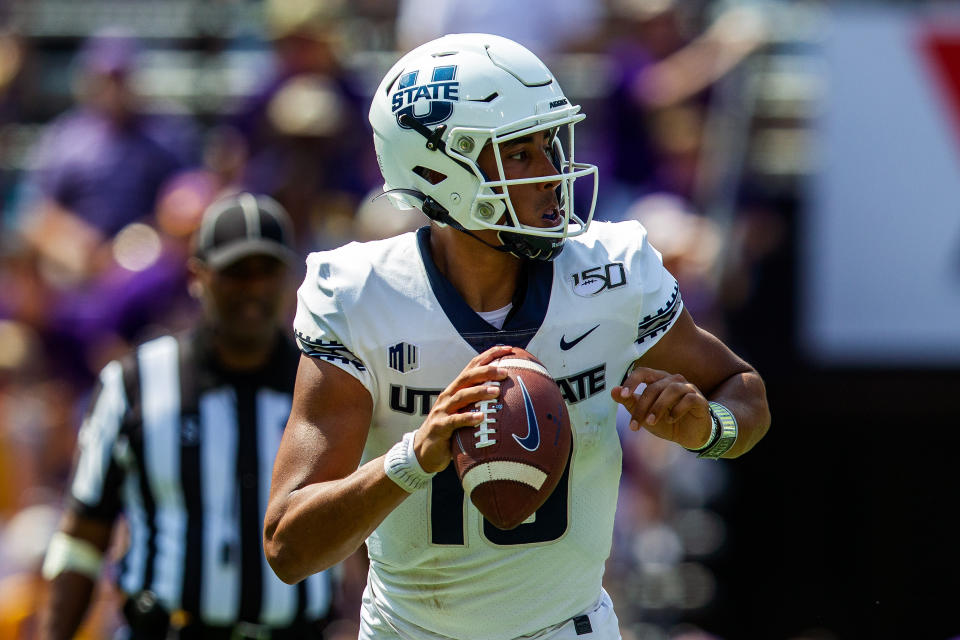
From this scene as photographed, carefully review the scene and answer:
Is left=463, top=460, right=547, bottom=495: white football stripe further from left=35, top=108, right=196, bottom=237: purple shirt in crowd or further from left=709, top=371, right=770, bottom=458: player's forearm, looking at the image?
left=35, top=108, right=196, bottom=237: purple shirt in crowd

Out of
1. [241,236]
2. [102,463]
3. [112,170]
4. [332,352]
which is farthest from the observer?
[112,170]

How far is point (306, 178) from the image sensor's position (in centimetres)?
668

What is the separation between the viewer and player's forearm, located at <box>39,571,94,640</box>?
4.11 m

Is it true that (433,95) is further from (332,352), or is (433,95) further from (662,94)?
(662,94)

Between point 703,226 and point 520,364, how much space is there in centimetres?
443

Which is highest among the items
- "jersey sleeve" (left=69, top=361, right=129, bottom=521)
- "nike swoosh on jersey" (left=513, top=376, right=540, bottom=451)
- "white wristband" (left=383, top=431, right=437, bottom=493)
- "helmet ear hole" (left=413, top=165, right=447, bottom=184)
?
"helmet ear hole" (left=413, top=165, right=447, bottom=184)

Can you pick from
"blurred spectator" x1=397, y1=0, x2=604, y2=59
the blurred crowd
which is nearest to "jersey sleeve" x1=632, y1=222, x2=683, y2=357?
the blurred crowd

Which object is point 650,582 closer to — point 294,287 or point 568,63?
point 294,287

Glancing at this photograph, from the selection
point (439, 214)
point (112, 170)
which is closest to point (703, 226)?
point (112, 170)

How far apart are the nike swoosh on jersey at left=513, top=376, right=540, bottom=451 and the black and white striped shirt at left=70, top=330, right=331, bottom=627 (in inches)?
65.5

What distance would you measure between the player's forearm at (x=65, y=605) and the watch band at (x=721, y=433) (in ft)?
6.63

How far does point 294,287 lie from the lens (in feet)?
20.1

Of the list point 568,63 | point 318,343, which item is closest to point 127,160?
point 568,63

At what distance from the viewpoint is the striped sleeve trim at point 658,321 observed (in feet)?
9.78
